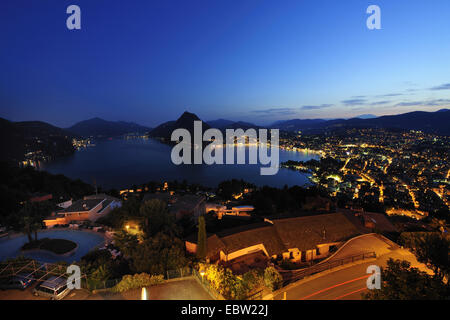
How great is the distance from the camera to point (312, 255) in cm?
1120

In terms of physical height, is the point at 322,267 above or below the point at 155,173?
above

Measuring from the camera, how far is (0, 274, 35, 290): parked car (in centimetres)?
786

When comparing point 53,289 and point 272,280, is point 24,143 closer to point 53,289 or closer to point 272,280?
point 53,289

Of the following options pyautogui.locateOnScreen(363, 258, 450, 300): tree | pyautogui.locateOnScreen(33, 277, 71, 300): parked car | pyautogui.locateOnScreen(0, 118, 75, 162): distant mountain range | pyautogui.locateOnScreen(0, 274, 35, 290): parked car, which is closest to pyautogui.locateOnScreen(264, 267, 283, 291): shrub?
pyautogui.locateOnScreen(363, 258, 450, 300): tree

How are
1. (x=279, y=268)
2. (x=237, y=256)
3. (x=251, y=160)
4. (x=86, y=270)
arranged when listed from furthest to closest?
(x=251, y=160), (x=237, y=256), (x=279, y=268), (x=86, y=270)

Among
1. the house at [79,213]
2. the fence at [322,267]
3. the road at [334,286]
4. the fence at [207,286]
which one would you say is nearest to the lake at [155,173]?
the house at [79,213]

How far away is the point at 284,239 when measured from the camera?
37.6 ft

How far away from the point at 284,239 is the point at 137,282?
710 centimetres

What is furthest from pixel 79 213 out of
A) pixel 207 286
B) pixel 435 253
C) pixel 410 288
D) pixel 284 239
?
pixel 435 253

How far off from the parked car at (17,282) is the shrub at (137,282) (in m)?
3.39

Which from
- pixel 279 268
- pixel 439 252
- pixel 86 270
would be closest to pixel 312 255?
pixel 279 268

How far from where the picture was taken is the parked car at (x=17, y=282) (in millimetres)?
7859
